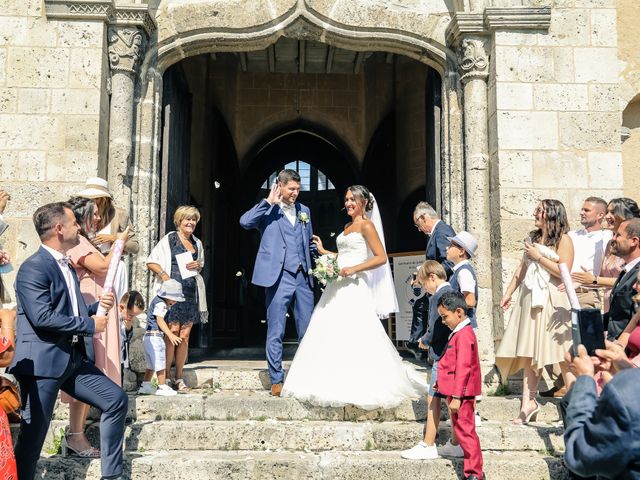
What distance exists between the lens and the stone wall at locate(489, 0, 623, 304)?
21.4ft

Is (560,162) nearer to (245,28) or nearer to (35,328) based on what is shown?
(245,28)

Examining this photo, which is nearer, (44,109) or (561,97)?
(44,109)

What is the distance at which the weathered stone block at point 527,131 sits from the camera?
6.58m

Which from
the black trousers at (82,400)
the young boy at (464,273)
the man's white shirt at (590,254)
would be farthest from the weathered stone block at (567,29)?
the black trousers at (82,400)

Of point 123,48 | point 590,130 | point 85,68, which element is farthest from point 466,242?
point 85,68

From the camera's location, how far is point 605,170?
656 cm

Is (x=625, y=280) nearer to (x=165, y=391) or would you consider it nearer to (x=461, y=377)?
(x=461, y=377)

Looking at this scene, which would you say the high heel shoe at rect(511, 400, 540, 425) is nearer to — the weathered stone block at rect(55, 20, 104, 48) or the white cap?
the white cap

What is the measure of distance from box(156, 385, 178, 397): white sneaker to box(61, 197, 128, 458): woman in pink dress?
1.02 m

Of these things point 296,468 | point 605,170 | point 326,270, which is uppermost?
point 605,170

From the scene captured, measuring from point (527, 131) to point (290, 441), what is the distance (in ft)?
12.1

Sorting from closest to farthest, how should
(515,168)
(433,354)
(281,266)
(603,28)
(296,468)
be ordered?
(296,468) → (433,354) → (281,266) → (515,168) → (603,28)

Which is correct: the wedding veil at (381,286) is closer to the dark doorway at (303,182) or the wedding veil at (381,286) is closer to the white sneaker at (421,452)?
the white sneaker at (421,452)

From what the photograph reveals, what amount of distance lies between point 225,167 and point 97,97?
5.29 m
